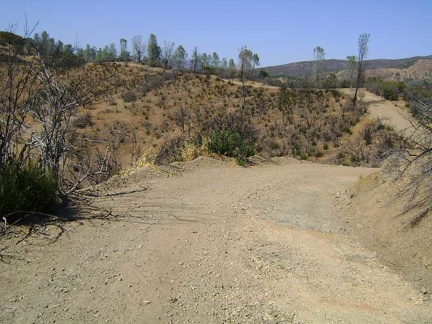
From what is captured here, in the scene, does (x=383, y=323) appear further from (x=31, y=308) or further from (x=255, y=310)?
(x=31, y=308)

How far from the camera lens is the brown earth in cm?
398

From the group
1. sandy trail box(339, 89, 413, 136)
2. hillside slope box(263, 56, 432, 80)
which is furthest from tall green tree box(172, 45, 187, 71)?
hillside slope box(263, 56, 432, 80)

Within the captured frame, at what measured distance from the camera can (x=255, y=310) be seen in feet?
13.2

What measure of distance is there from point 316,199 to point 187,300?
455 cm

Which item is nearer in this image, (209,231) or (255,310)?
(255,310)

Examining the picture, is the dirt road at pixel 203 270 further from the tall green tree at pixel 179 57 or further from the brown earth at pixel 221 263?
the tall green tree at pixel 179 57

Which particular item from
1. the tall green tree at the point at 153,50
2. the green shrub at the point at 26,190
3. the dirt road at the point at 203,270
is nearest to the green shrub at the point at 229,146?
the dirt road at the point at 203,270

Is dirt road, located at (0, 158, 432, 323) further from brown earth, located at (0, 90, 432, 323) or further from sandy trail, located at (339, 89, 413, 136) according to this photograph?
sandy trail, located at (339, 89, 413, 136)

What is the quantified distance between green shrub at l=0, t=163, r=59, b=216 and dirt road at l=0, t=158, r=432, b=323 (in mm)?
639

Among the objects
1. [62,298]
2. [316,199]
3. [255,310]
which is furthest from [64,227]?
[316,199]

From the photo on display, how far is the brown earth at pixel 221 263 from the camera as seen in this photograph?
3.98m

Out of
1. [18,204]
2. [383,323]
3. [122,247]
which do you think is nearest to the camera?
[383,323]

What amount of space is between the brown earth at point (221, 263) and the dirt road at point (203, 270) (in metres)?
0.01

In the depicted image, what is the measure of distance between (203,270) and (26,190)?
275 cm
